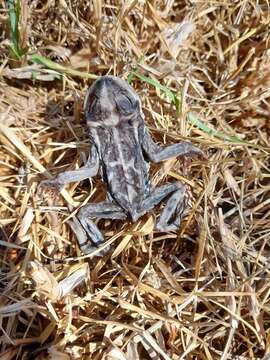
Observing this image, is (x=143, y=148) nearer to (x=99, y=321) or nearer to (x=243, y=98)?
(x=243, y=98)

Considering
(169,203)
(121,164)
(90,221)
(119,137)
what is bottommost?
(90,221)

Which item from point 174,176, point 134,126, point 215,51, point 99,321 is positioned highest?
point 215,51

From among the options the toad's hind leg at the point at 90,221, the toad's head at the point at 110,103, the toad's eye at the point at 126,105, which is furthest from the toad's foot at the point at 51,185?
the toad's eye at the point at 126,105

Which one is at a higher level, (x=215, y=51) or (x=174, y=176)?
(x=215, y=51)

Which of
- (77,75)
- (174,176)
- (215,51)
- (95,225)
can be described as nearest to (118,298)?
(95,225)

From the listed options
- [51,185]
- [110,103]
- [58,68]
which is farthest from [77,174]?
[58,68]

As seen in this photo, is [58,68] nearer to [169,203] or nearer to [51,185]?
[51,185]
